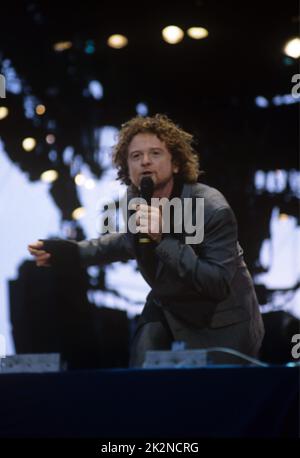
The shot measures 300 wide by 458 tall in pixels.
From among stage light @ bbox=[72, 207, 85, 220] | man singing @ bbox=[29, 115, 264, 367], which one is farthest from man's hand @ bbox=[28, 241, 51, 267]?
stage light @ bbox=[72, 207, 85, 220]

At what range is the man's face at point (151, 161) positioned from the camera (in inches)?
116

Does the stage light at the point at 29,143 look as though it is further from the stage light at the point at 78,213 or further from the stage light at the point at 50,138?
the stage light at the point at 78,213

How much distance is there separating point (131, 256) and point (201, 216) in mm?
391

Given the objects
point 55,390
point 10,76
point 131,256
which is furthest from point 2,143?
point 55,390

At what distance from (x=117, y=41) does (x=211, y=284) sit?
3201mm

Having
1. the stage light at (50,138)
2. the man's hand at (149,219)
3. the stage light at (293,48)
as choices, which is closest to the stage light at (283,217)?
the stage light at (293,48)

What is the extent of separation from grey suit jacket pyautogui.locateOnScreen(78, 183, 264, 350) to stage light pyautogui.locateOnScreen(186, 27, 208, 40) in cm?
254

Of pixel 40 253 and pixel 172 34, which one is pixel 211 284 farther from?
pixel 172 34

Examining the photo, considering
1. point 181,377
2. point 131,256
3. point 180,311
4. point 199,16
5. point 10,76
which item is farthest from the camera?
point 10,76

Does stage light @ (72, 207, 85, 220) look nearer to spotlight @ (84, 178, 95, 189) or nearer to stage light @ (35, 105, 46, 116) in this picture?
spotlight @ (84, 178, 95, 189)

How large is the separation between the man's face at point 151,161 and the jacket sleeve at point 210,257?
0.27 meters

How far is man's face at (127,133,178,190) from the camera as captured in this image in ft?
9.67

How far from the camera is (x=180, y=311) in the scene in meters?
2.77
